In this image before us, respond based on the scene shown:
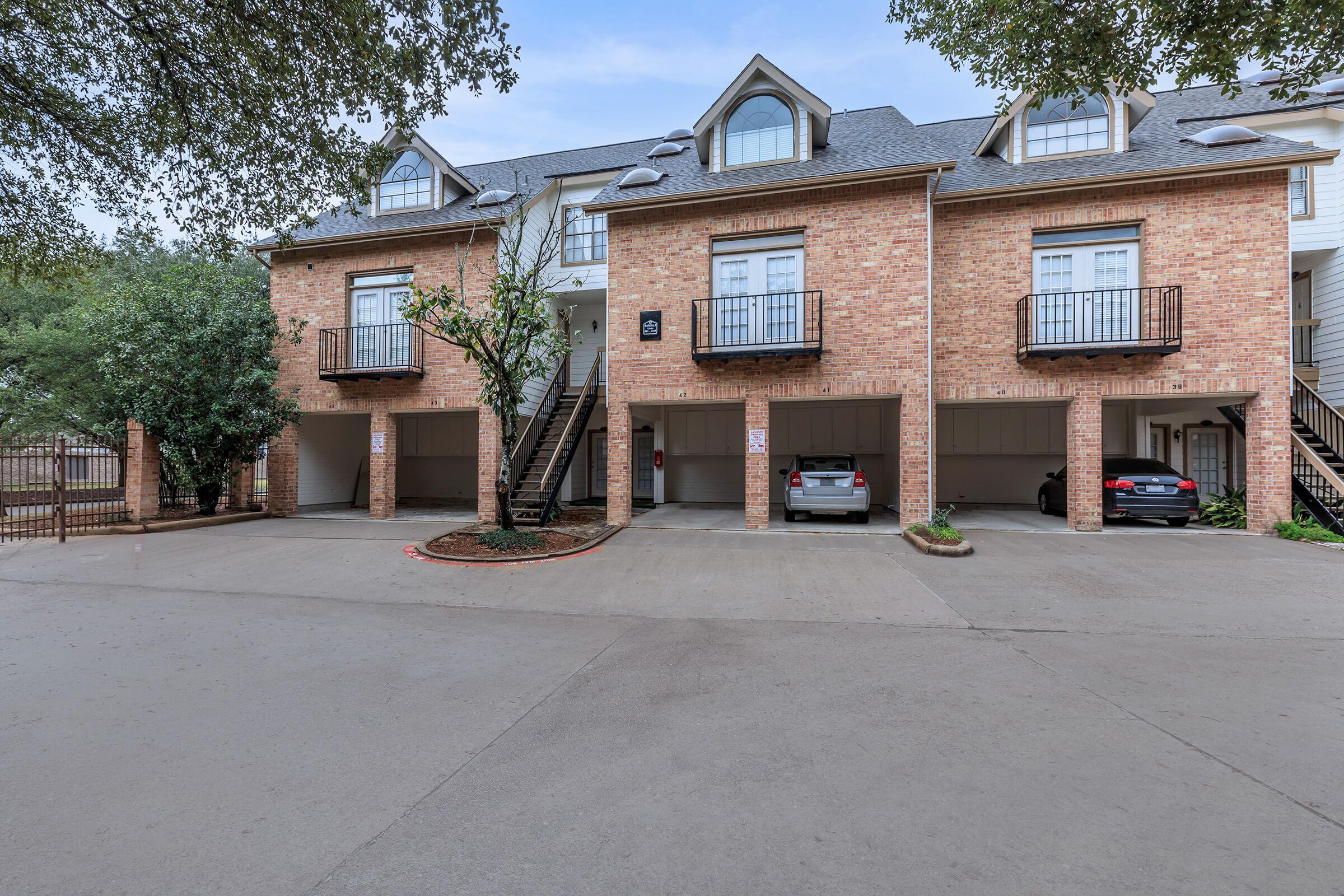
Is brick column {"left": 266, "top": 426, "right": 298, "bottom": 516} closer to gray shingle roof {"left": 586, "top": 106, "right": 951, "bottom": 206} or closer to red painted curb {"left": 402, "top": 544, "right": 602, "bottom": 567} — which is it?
red painted curb {"left": 402, "top": 544, "right": 602, "bottom": 567}

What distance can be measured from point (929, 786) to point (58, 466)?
1453cm

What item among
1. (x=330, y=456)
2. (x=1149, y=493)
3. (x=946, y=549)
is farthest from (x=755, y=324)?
(x=330, y=456)

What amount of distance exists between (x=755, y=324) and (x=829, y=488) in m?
3.46

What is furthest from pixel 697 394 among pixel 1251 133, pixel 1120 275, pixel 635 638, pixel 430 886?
pixel 1251 133

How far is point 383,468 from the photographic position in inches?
537

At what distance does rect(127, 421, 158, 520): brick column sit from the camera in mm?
12070

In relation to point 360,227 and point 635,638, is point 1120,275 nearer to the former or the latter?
point 635,638

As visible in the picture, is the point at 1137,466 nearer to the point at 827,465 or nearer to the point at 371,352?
the point at 827,465

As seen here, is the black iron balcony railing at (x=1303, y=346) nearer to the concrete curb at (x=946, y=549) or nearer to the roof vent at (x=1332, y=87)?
the roof vent at (x=1332, y=87)

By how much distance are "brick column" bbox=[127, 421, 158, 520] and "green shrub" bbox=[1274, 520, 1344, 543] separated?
21134mm

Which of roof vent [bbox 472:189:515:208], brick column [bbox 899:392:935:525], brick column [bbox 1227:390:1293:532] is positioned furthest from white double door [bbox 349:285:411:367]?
brick column [bbox 1227:390:1293:532]

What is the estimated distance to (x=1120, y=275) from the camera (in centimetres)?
1102

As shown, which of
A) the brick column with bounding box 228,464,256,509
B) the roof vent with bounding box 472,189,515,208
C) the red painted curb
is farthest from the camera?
the brick column with bounding box 228,464,256,509

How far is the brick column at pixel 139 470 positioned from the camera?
12070 mm
